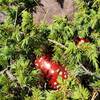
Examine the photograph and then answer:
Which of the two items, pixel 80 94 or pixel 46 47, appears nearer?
pixel 80 94

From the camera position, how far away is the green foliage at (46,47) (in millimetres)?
2186

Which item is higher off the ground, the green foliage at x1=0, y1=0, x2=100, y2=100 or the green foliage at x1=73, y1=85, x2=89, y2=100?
the green foliage at x1=0, y1=0, x2=100, y2=100

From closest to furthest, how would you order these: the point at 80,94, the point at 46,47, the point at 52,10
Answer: the point at 80,94 < the point at 46,47 < the point at 52,10

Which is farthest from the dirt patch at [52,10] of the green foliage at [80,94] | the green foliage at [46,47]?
the green foliage at [80,94]

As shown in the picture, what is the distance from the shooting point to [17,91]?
2244 mm

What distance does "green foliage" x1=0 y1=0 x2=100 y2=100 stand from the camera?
2186mm

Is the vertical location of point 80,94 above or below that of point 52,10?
below

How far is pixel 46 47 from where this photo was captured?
2438 mm

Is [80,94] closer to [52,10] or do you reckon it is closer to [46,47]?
[46,47]

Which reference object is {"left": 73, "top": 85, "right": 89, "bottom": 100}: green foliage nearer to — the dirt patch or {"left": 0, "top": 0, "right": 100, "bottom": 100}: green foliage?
{"left": 0, "top": 0, "right": 100, "bottom": 100}: green foliage

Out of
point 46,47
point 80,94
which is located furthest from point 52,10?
point 80,94

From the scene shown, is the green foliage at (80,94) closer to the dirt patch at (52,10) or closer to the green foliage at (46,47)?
the green foliage at (46,47)

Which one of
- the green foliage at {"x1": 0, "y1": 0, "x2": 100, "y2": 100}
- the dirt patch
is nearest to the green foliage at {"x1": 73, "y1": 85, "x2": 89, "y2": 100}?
the green foliage at {"x1": 0, "y1": 0, "x2": 100, "y2": 100}

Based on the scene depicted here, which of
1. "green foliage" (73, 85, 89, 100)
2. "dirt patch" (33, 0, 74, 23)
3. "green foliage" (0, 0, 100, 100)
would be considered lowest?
"green foliage" (73, 85, 89, 100)
